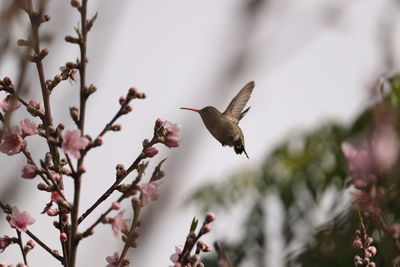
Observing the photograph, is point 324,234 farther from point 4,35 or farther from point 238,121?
point 238,121

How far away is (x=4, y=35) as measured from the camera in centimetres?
127

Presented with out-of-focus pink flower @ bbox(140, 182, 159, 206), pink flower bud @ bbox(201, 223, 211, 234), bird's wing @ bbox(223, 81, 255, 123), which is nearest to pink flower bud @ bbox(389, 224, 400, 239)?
pink flower bud @ bbox(201, 223, 211, 234)

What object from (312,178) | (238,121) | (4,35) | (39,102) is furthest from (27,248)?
(312,178)

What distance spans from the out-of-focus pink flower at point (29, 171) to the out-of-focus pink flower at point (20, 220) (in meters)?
0.15

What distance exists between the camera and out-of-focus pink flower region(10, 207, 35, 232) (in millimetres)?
1931

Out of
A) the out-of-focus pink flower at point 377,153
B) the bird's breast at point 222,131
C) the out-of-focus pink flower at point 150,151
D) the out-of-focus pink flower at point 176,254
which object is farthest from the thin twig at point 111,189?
the bird's breast at point 222,131

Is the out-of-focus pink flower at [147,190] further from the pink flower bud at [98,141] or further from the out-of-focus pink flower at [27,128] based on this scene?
the out-of-focus pink flower at [27,128]

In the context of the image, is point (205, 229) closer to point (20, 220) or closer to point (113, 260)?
point (113, 260)

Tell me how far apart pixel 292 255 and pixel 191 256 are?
0.97 feet

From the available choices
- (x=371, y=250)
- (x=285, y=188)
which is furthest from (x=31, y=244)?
(x=285, y=188)

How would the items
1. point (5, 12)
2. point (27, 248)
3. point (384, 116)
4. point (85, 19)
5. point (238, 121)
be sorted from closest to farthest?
1. point (5, 12)
2. point (384, 116)
3. point (85, 19)
4. point (27, 248)
5. point (238, 121)

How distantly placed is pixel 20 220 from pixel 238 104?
1.71 meters

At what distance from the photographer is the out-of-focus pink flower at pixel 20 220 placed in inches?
76.0

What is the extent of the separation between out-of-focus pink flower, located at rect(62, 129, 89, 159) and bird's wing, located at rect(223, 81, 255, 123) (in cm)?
162
